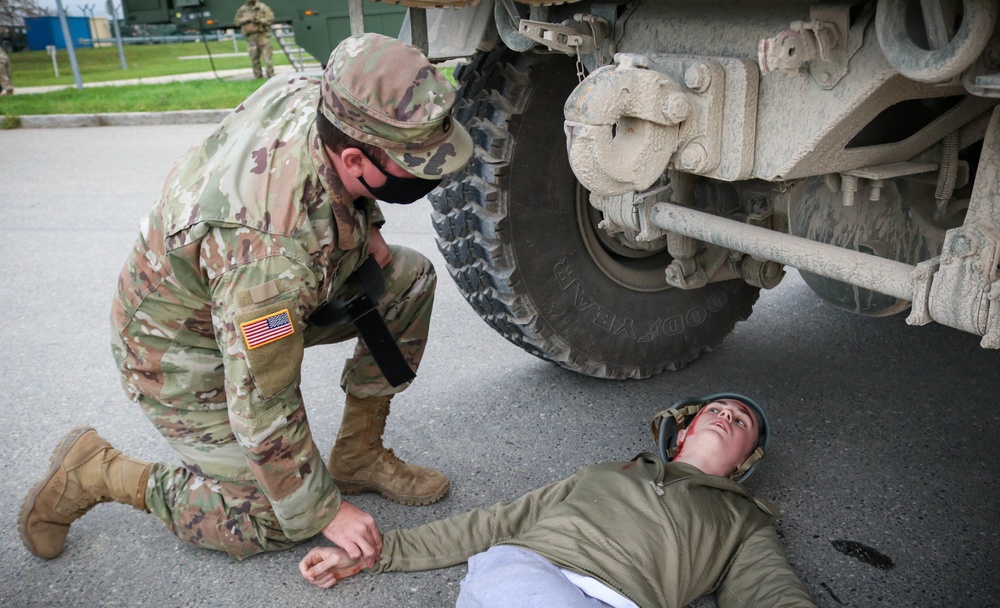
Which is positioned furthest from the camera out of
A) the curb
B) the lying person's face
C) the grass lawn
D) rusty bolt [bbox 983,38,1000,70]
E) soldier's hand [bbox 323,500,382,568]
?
the grass lawn

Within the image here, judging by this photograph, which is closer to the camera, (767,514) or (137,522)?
(767,514)

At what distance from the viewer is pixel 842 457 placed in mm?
2547

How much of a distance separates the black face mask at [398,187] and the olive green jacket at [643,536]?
0.80 m

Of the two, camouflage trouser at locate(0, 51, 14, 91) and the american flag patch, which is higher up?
the american flag patch

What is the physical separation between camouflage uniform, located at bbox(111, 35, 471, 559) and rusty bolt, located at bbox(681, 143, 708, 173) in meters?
0.46

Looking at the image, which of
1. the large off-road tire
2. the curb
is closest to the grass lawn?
the curb

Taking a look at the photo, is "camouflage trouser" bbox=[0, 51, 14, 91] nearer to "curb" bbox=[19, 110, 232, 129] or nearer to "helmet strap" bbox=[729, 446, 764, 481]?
"curb" bbox=[19, 110, 232, 129]

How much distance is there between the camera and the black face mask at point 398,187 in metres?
1.85

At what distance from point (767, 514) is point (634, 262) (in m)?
0.97

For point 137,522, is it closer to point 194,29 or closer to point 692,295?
point 692,295

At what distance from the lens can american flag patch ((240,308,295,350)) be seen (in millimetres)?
1781

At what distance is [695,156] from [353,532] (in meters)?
1.12

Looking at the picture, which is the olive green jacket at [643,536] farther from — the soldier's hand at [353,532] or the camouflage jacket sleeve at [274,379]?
the camouflage jacket sleeve at [274,379]

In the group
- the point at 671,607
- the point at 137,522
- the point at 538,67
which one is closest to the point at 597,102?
the point at 538,67
